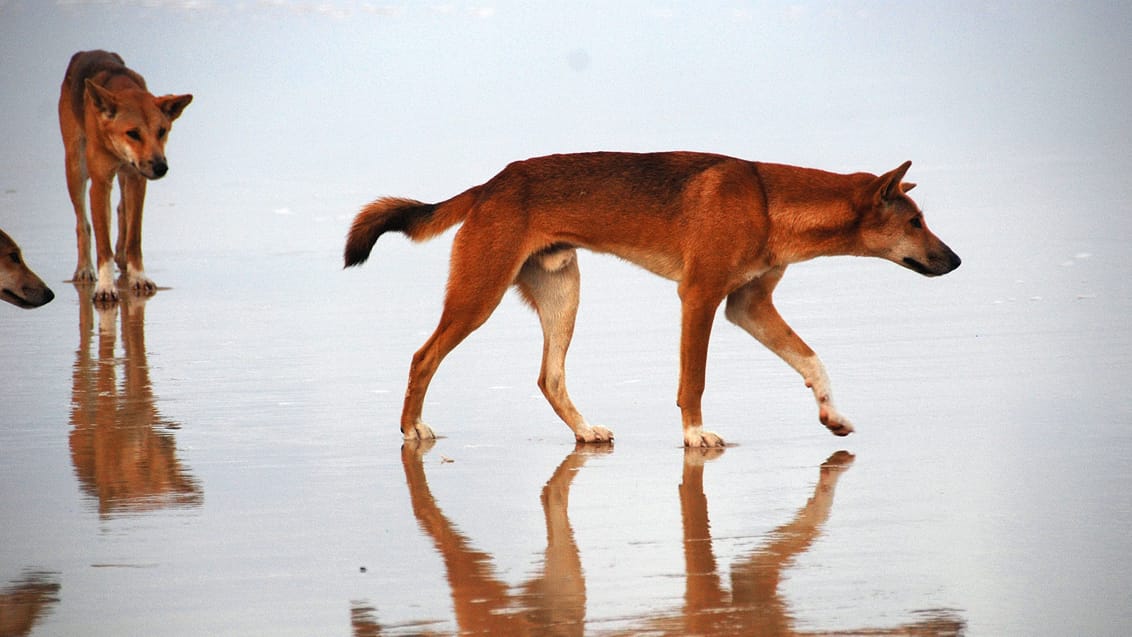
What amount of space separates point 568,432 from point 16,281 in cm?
334

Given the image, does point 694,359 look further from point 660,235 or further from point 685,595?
point 685,595

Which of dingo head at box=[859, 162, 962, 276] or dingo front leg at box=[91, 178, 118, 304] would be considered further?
dingo front leg at box=[91, 178, 118, 304]

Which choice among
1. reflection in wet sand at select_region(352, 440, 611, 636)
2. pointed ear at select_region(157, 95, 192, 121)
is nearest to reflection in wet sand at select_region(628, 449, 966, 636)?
reflection in wet sand at select_region(352, 440, 611, 636)

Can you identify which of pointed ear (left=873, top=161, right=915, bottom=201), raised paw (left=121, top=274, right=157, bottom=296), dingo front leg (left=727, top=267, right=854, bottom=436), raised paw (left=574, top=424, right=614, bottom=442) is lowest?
raised paw (left=574, top=424, right=614, bottom=442)

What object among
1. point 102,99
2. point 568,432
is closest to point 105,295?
point 102,99

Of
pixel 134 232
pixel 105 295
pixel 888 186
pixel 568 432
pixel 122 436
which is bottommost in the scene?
pixel 568 432

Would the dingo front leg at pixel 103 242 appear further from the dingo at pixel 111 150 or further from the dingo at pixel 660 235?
the dingo at pixel 660 235

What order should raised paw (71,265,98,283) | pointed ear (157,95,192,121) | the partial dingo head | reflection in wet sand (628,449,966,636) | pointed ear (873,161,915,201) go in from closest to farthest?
1. reflection in wet sand (628,449,966,636)
2. pointed ear (873,161,915,201)
3. the partial dingo head
4. pointed ear (157,95,192,121)
5. raised paw (71,265,98,283)

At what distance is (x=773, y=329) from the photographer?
899 cm

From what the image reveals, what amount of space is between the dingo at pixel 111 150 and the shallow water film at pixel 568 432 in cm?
43

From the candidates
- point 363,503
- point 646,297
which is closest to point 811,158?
point 646,297

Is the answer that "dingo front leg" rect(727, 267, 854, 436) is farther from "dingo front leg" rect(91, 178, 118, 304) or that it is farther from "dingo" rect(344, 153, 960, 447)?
"dingo front leg" rect(91, 178, 118, 304)

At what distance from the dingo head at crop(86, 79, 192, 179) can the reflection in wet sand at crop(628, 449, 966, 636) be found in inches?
306

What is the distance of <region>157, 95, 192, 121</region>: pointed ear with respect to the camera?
1428cm
